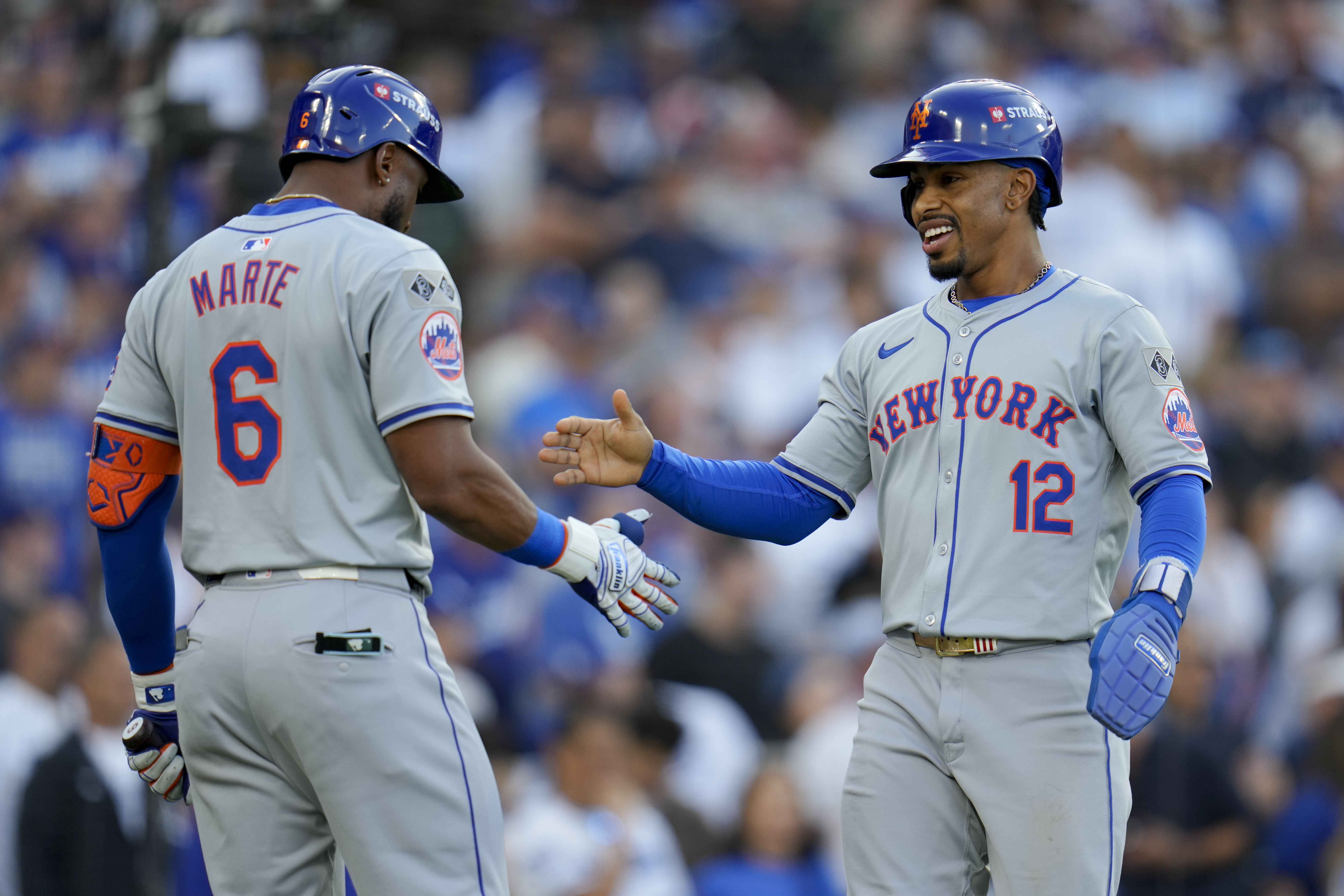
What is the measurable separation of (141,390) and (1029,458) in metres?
2.00

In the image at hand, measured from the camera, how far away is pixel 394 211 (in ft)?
11.7

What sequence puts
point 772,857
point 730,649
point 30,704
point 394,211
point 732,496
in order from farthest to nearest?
point 730,649, point 772,857, point 30,704, point 732,496, point 394,211

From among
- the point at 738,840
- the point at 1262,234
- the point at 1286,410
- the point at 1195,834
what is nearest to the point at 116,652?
the point at 738,840

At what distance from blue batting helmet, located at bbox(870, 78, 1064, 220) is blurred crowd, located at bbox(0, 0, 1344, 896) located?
3.07 m

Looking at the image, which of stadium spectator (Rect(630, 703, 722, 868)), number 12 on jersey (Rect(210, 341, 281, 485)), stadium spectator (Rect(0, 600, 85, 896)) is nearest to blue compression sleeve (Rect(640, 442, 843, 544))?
number 12 on jersey (Rect(210, 341, 281, 485))

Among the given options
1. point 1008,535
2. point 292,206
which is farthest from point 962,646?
point 292,206

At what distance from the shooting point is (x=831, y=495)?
3838 mm

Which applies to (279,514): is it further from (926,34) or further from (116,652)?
(926,34)

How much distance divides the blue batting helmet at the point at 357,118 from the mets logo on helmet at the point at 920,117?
3.66 ft

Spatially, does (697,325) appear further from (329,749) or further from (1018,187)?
(329,749)

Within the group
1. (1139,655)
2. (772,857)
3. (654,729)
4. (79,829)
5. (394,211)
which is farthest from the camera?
(654,729)

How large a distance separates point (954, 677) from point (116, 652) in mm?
4173

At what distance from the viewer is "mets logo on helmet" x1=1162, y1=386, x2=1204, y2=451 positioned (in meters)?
3.27

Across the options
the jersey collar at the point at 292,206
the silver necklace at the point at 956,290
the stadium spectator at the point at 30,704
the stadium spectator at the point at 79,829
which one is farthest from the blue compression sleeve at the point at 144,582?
the stadium spectator at the point at 30,704
